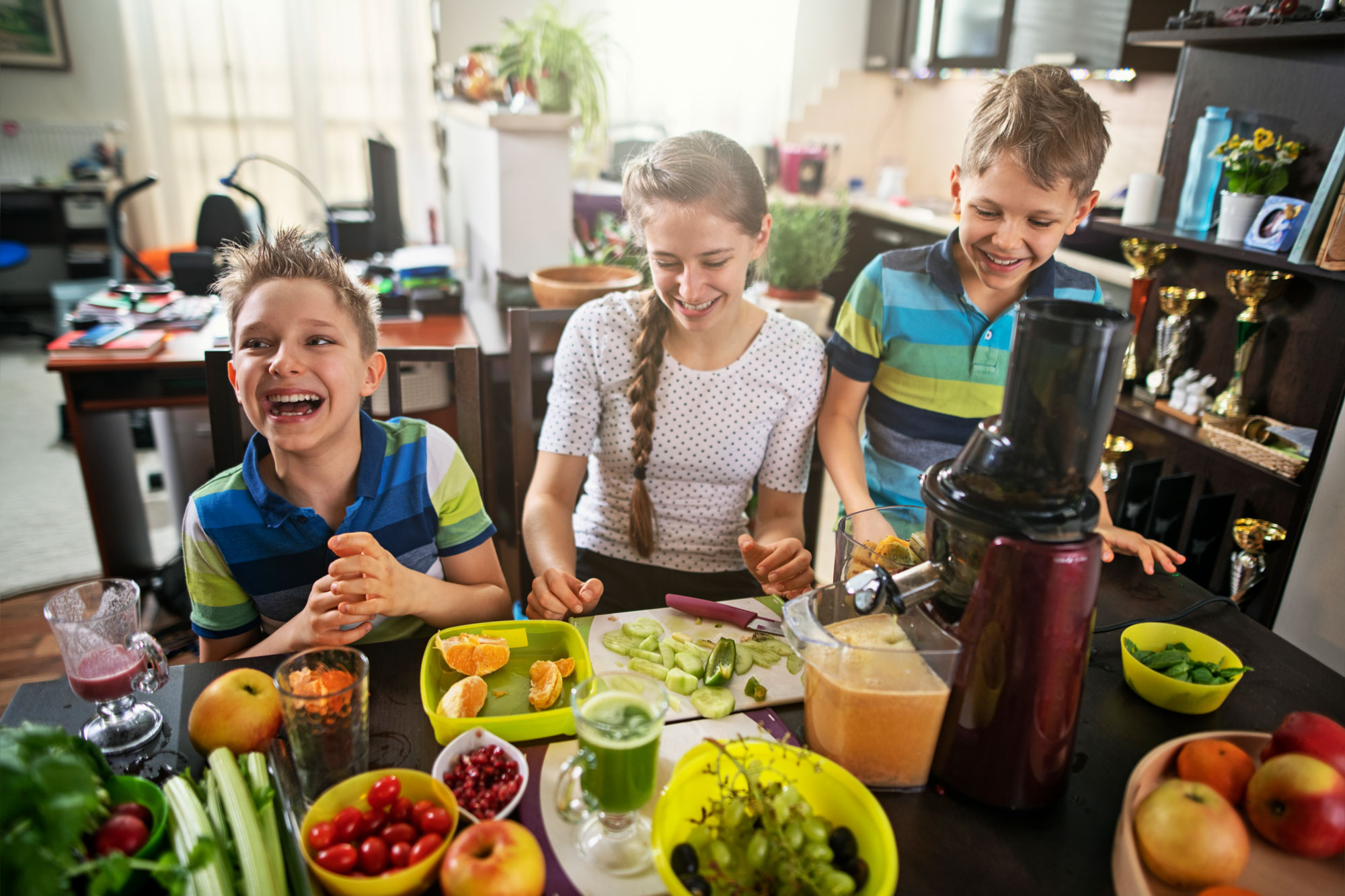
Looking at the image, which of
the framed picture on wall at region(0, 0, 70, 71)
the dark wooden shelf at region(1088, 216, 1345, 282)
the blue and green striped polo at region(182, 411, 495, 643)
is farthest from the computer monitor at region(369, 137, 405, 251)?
the framed picture on wall at region(0, 0, 70, 71)

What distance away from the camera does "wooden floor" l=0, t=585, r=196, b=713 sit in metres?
2.20

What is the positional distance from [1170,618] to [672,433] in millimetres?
804

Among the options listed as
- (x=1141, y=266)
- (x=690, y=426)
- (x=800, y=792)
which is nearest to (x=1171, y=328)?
(x=1141, y=266)

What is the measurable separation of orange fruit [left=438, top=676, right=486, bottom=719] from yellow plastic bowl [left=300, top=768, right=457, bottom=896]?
3.4 inches

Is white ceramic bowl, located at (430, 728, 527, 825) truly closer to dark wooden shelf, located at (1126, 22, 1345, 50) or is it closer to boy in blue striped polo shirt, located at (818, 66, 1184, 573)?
boy in blue striped polo shirt, located at (818, 66, 1184, 573)

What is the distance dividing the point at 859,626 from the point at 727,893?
0.95 ft

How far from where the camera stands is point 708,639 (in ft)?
3.37

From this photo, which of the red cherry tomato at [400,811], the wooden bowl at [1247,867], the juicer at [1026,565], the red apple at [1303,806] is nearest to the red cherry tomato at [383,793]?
the red cherry tomato at [400,811]

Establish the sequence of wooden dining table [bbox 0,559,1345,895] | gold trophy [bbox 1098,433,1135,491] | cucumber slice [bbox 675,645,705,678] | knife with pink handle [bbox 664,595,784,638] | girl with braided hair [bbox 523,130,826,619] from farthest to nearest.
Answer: gold trophy [bbox 1098,433,1135,491] → girl with braided hair [bbox 523,130,826,619] → knife with pink handle [bbox 664,595,784,638] → cucumber slice [bbox 675,645,705,678] → wooden dining table [bbox 0,559,1345,895]

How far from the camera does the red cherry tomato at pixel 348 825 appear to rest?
0.68 m

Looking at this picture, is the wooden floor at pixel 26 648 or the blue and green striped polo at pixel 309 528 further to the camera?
the wooden floor at pixel 26 648

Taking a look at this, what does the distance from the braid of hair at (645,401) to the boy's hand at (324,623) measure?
0.56 m

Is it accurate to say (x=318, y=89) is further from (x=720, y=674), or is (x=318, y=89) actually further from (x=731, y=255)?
(x=720, y=674)

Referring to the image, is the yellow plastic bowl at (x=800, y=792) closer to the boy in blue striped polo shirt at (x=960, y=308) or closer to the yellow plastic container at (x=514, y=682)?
the yellow plastic container at (x=514, y=682)
